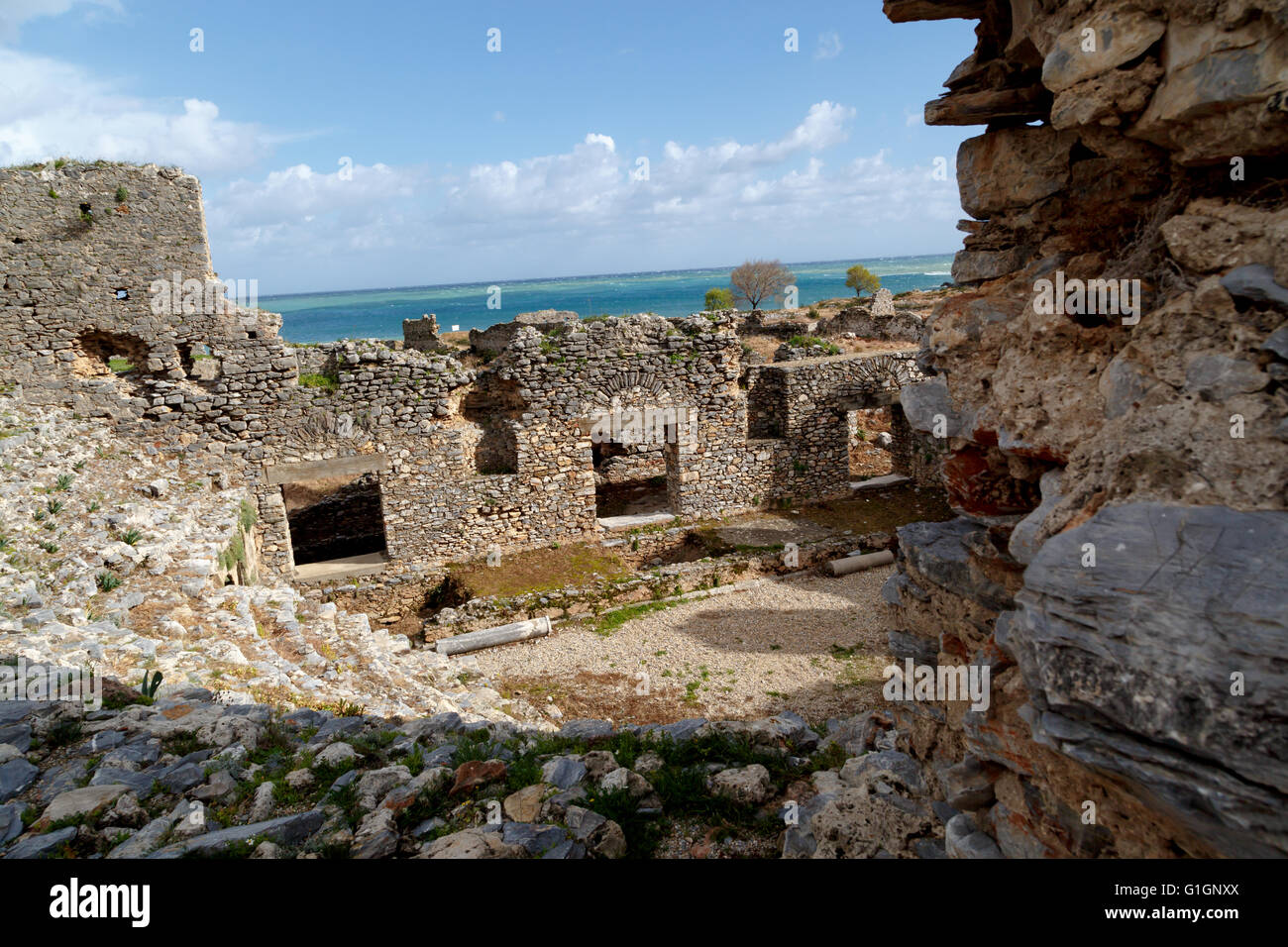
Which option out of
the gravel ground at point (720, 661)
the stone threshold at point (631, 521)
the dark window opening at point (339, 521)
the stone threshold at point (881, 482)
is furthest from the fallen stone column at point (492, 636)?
the stone threshold at point (881, 482)

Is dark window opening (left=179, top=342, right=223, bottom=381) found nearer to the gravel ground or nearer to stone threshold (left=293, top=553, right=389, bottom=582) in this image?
stone threshold (left=293, top=553, right=389, bottom=582)

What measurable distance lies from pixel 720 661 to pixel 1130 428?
24.6 ft

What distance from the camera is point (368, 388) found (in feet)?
38.6

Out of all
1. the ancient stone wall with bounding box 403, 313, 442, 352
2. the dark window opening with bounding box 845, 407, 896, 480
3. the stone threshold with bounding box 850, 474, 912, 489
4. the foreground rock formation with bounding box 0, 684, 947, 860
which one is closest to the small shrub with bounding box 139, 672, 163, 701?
the foreground rock formation with bounding box 0, 684, 947, 860

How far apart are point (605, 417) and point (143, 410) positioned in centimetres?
717

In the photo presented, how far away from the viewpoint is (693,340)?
45.2 feet

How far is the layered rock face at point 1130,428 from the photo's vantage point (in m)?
2.06

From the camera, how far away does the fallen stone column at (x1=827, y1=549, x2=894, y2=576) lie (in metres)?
12.4

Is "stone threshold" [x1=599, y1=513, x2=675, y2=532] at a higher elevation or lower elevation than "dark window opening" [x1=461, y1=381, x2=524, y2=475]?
lower

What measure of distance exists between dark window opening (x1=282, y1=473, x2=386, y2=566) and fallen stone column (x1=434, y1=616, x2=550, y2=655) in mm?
4887

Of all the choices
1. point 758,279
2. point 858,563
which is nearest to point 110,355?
point 858,563

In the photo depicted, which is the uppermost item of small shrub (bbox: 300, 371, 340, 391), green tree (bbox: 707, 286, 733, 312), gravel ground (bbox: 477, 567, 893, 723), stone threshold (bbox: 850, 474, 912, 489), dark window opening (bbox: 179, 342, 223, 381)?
green tree (bbox: 707, 286, 733, 312)

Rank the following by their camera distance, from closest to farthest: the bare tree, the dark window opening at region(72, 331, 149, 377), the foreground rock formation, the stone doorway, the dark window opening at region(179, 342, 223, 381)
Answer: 1. the foreground rock formation
2. the dark window opening at region(72, 331, 149, 377)
3. the dark window opening at region(179, 342, 223, 381)
4. the stone doorway
5. the bare tree
